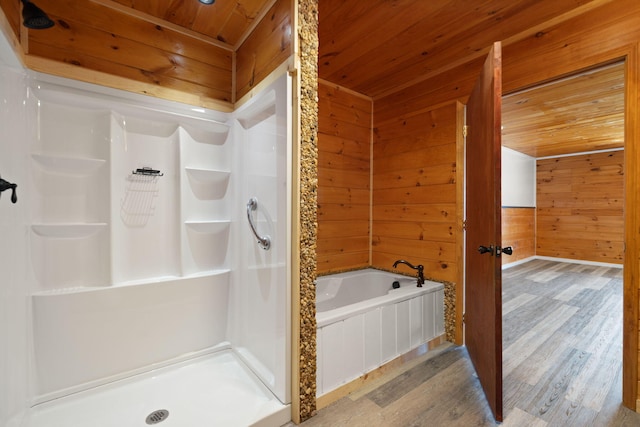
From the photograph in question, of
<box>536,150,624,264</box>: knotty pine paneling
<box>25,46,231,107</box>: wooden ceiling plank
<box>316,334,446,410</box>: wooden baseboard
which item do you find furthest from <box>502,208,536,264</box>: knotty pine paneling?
<box>25,46,231,107</box>: wooden ceiling plank

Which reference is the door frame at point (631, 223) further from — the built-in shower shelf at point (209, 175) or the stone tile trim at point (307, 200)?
the built-in shower shelf at point (209, 175)

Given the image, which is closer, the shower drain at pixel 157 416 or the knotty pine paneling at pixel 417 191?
the shower drain at pixel 157 416

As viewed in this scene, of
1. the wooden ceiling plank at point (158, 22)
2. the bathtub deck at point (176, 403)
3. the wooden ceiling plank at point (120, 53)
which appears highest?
the wooden ceiling plank at point (158, 22)

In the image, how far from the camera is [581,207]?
5969 mm

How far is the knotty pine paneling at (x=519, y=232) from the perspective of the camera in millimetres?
5496

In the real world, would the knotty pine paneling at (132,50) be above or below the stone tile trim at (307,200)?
above

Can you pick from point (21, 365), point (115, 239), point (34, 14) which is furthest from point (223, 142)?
point (21, 365)

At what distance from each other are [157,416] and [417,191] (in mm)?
2462

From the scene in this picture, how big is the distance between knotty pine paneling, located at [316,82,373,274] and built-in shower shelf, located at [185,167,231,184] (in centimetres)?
90

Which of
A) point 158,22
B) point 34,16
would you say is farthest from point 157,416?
point 158,22

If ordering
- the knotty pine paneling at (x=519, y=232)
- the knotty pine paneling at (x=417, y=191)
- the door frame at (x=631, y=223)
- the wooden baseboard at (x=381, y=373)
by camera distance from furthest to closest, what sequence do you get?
the knotty pine paneling at (x=519, y=232) < the knotty pine paneling at (x=417, y=191) < the wooden baseboard at (x=381, y=373) < the door frame at (x=631, y=223)

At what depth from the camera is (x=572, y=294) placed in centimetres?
375

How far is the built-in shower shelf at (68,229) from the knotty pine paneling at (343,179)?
65.7 inches

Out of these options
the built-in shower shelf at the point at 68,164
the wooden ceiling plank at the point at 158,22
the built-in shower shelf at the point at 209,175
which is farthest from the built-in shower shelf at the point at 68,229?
the wooden ceiling plank at the point at 158,22
